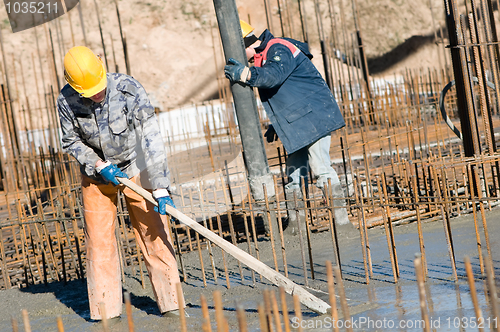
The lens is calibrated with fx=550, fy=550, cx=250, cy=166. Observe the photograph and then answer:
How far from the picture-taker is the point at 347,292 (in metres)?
3.21

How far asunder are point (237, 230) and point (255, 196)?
1.96 ft

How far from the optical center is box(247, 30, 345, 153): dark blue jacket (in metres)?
4.23

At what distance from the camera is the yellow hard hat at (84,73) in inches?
122

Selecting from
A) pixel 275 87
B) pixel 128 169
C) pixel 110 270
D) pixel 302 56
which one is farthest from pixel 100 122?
pixel 302 56

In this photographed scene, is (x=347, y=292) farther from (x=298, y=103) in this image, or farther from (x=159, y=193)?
(x=298, y=103)

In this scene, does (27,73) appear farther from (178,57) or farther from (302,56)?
(302,56)

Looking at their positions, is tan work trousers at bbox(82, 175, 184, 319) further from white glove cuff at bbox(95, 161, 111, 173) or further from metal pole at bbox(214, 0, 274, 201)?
metal pole at bbox(214, 0, 274, 201)

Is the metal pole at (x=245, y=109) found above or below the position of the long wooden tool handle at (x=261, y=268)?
above

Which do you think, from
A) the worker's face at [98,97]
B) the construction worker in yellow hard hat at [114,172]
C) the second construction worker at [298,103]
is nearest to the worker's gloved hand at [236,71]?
the second construction worker at [298,103]

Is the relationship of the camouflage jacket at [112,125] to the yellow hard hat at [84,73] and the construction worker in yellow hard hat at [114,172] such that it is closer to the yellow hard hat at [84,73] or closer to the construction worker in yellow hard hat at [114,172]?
the construction worker in yellow hard hat at [114,172]

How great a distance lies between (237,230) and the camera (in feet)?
16.6

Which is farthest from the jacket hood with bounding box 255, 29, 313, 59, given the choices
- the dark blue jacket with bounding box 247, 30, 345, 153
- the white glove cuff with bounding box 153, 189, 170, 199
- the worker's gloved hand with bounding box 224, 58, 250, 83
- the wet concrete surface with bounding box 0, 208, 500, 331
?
the white glove cuff with bounding box 153, 189, 170, 199

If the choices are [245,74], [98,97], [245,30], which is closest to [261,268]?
[98,97]

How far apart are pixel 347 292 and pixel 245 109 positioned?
6.04 ft
